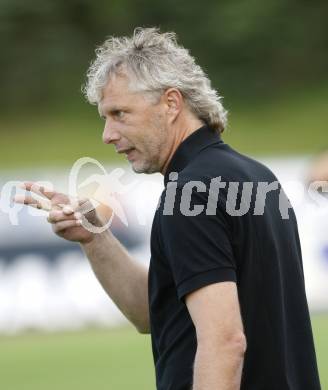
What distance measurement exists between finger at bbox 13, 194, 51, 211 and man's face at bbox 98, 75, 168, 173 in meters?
0.31

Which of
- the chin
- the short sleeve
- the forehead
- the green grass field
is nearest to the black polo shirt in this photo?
the short sleeve

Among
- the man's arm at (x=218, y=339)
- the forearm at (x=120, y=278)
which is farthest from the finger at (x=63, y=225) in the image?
the man's arm at (x=218, y=339)

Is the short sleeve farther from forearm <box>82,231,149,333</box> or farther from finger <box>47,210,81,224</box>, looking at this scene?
forearm <box>82,231,149,333</box>

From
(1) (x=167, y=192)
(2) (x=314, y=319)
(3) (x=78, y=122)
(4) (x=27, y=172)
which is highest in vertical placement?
(3) (x=78, y=122)

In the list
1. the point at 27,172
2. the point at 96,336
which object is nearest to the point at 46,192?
the point at 96,336

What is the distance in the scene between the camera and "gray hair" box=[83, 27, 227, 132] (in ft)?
11.1

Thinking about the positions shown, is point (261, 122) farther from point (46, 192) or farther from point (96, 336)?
point (46, 192)

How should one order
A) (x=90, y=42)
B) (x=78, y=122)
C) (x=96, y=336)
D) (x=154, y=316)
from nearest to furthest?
(x=154, y=316)
(x=96, y=336)
(x=78, y=122)
(x=90, y=42)

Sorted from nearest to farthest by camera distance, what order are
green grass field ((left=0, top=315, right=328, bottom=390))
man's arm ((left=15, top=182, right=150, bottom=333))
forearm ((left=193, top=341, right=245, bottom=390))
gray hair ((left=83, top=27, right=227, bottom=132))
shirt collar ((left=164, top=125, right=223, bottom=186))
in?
1. forearm ((left=193, top=341, right=245, bottom=390))
2. shirt collar ((left=164, top=125, right=223, bottom=186))
3. gray hair ((left=83, top=27, right=227, bottom=132))
4. man's arm ((left=15, top=182, right=150, bottom=333))
5. green grass field ((left=0, top=315, right=328, bottom=390))

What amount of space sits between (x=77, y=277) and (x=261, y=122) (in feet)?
27.8

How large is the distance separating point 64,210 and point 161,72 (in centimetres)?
52

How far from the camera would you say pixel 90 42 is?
64.0 ft

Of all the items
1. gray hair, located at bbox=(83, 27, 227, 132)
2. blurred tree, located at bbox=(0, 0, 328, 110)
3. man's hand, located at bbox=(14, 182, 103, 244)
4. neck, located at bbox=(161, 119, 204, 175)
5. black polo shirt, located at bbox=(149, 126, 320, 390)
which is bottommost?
black polo shirt, located at bbox=(149, 126, 320, 390)

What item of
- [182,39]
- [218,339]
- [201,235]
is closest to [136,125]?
[201,235]
